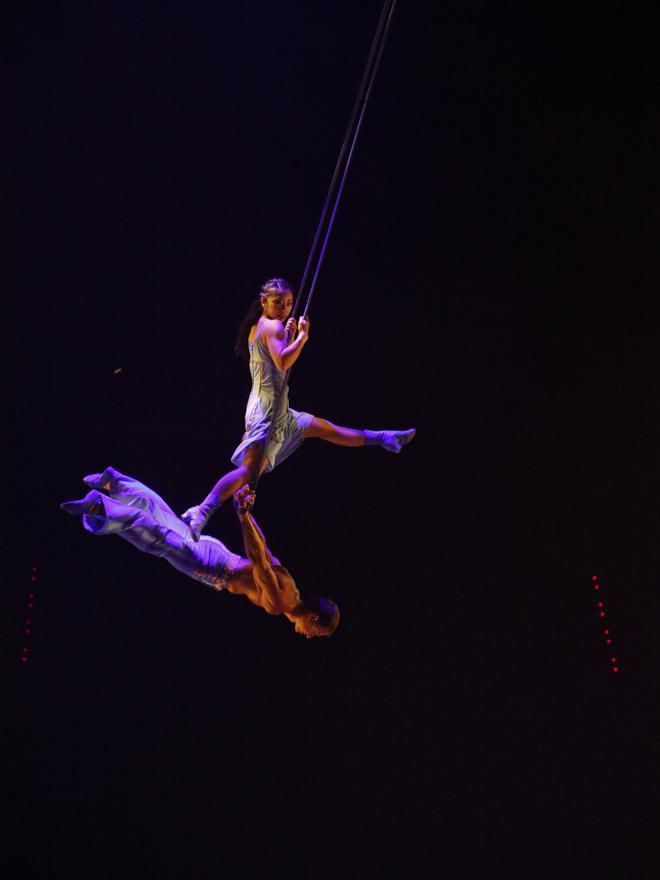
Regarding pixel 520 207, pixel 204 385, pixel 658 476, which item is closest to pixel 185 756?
pixel 204 385

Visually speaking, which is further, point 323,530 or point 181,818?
point 323,530

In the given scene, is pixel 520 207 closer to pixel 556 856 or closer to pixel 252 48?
pixel 252 48

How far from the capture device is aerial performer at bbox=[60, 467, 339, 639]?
399cm

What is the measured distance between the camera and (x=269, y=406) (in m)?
4.42

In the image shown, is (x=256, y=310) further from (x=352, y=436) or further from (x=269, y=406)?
(x=352, y=436)

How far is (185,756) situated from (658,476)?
324 cm

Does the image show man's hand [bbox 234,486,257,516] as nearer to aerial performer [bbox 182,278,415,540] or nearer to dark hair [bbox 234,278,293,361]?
aerial performer [bbox 182,278,415,540]

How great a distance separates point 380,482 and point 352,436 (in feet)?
3.90

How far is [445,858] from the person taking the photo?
17.9 ft

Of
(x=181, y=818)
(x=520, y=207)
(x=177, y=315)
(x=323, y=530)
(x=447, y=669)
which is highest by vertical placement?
(x=520, y=207)

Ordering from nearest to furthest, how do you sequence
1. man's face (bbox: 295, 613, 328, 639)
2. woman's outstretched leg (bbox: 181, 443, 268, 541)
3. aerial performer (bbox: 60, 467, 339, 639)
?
aerial performer (bbox: 60, 467, 339, 639) → woman's outstretched leg (bbox: 181, 443, 268, 541) → man's face (bbox: 295, 613, 328, 639)

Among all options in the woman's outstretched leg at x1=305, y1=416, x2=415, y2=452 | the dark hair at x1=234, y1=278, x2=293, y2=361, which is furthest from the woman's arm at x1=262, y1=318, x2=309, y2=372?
the woman's outstretched leg at x1=305, y1=416, x2=415, y2=452

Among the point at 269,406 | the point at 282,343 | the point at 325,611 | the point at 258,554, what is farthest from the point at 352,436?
the point at 325,611

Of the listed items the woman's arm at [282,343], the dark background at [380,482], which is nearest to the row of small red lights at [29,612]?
the dark background at [380,482]
